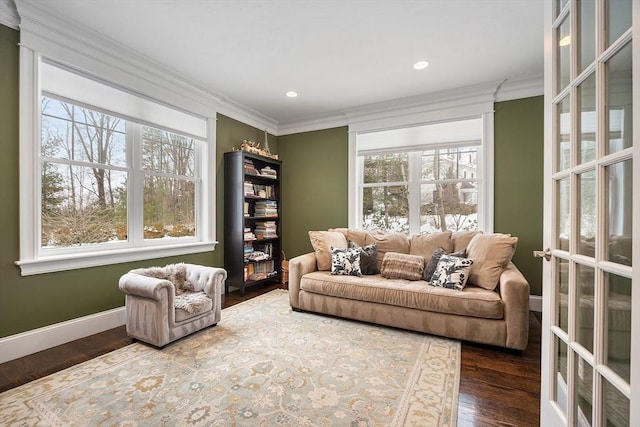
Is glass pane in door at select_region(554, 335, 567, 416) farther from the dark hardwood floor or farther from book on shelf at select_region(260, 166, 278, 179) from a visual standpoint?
book on shelf at select_region(260, 166, 278, 179)

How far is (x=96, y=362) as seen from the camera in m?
2.20

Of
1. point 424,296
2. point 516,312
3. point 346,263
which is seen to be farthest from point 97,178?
point 516,312

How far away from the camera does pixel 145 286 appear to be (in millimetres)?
2383

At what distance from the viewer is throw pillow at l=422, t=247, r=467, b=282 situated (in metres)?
3.04

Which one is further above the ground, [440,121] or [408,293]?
[440,121]

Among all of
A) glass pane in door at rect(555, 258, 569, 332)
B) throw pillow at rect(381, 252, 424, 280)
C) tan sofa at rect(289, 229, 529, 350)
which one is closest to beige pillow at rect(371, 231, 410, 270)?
tan sofa at rect(289, 229, 529, 350)

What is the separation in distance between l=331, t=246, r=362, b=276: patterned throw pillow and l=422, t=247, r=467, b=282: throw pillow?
0.71m

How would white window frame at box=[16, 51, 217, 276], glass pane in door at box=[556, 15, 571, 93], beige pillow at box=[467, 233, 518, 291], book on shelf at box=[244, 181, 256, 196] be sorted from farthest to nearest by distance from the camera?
book on shelf at box=[244, 181, 256, 196] < beige pillow at box=[467, 233, 518, 291] < white window frame at box=[16, 51, 217, 276] < glass pane in door at box=[556, 15, 571, 93]

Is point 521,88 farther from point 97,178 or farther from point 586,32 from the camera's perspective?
point 97,178

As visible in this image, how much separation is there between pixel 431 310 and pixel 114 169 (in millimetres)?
3427

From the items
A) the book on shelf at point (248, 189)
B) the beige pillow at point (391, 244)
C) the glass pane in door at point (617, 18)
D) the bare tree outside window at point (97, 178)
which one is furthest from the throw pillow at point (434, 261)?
the bare tree outside window at point (97, 178)

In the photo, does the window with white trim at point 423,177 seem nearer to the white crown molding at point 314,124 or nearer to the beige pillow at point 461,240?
the white crown molding at point 314,124

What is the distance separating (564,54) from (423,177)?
9.53 feet

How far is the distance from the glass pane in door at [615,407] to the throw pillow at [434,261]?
211 cm
